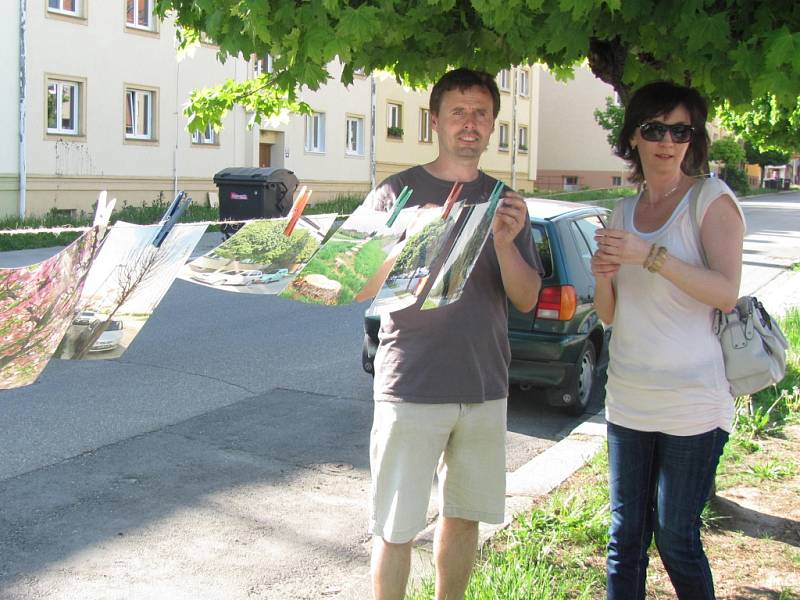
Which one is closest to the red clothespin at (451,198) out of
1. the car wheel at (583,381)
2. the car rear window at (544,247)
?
the car rear window at (544,247)

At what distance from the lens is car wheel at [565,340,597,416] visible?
7113 millimetres

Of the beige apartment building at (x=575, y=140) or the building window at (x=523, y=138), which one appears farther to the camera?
the beige apartment building at (x=575, y=140)

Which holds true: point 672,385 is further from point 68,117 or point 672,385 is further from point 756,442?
point 68,117

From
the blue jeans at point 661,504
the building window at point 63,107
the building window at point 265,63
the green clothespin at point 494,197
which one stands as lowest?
the blue jeans at point 661,504

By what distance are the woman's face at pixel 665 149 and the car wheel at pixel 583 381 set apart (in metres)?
4.19

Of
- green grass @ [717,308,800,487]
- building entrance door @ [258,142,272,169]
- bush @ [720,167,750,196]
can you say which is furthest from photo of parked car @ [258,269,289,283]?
bush @ [720,167,750,196]

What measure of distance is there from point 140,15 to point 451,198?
79.2ft

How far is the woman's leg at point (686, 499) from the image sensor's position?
9.32 ft

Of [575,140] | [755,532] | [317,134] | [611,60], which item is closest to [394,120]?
[317,134]

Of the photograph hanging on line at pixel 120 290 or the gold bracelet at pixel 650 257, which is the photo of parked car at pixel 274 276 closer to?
the photograph hanging on line at pixel 120 290

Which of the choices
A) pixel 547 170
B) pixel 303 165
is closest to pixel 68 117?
pixel 303 165

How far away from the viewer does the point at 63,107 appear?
2289cm

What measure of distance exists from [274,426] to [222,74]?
859 inches

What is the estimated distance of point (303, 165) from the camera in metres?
31.0
